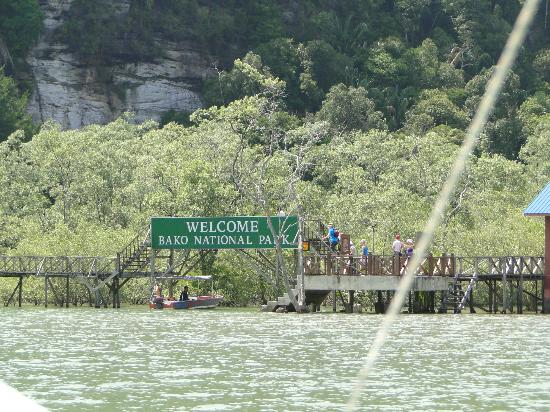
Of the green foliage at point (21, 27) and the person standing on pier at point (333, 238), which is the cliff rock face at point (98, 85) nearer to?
the green foliage at point (21, 27)

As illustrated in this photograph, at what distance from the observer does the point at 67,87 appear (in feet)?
407

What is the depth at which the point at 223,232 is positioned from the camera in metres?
55.2

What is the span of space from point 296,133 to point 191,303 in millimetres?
27368

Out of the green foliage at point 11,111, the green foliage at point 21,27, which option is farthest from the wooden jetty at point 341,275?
the green foliage at point 21,27

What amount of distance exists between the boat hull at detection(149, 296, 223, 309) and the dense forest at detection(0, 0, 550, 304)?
13.0 ft

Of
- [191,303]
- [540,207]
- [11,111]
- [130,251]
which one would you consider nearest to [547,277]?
[540,207]

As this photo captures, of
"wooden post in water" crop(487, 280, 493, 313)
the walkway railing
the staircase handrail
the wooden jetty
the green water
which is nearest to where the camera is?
the green water

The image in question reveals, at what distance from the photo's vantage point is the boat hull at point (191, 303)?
2185 inches

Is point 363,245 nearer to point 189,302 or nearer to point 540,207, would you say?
point 540,207

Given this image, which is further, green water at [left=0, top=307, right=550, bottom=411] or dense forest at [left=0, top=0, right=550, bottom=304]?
dense forest at [left=0, top=0, right=550, bottom=304]

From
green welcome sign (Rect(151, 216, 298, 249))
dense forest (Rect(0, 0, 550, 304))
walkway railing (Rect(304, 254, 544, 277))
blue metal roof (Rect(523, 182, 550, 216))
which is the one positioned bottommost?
walkway railing (Rect(304, 254, 544, 277))

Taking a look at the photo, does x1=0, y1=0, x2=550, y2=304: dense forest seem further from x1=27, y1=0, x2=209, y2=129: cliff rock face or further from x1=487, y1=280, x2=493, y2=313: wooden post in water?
x1=487, y1=280, x2=493, y2=313: wooden post in water

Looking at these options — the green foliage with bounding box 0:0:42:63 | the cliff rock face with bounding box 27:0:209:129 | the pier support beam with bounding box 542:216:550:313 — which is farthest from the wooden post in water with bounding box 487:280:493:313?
the green foliage with bounding box 0:0:42:63

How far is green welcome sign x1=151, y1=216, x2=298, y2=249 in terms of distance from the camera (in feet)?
178
